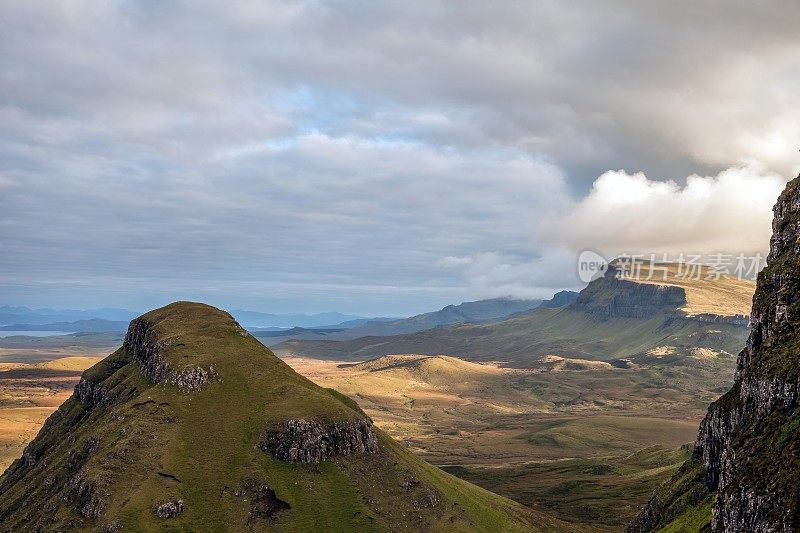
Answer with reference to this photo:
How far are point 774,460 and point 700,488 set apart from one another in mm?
93250

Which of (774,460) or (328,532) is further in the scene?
(328,532)

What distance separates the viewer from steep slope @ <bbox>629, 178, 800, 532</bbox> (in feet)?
333

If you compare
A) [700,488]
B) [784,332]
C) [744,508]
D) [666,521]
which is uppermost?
[784,332]

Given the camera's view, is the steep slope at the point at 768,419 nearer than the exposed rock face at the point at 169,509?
Yes

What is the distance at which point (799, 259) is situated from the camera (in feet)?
450

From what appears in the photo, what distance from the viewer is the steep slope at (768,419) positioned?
102 metres

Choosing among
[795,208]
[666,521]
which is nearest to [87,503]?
[666,521]

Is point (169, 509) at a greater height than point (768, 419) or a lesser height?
lesser

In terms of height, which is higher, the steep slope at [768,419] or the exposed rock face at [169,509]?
the steep slope at [768,419]

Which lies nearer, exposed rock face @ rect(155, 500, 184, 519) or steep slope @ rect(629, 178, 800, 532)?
steep slope @ rect(629, 178, 800, 532)

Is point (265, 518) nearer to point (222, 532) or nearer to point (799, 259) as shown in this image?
point (222, 532)

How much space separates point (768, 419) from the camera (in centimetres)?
12012

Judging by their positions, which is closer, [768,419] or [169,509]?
[768,419]

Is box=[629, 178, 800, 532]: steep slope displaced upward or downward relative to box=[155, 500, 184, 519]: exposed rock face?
upward
